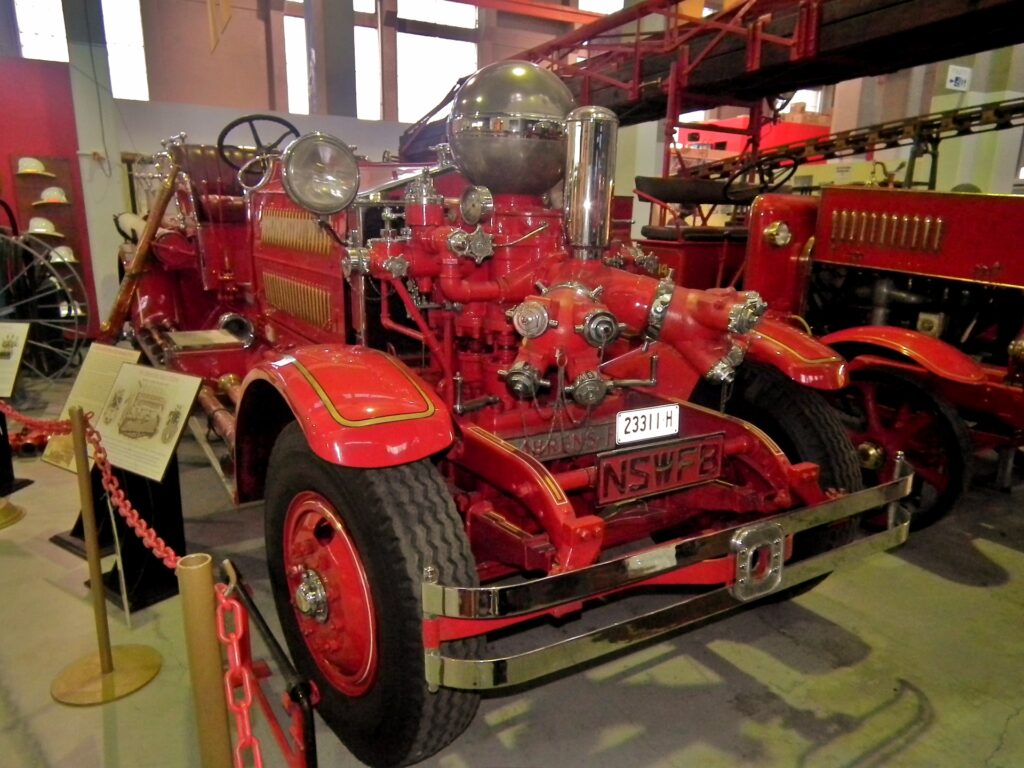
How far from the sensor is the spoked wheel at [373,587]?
1.73 m

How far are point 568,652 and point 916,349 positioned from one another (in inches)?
105

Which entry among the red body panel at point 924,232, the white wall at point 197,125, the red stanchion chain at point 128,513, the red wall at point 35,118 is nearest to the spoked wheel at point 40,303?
the red wall at point 35,118

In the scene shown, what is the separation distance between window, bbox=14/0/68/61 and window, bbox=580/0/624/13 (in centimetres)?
900

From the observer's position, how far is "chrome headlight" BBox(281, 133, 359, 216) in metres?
2.30

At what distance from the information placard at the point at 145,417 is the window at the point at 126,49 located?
10705 mm

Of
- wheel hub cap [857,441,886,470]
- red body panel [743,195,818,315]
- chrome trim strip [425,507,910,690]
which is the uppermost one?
red body panel [743,195,818,315]

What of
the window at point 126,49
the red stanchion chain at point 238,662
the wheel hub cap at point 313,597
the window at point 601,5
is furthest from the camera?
the window at point 601,5

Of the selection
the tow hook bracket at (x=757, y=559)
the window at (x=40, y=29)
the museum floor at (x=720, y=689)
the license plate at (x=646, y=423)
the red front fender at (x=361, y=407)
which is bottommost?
the museum floor at (x=720, y=689)

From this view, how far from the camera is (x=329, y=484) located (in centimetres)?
191

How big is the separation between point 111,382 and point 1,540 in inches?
49.7

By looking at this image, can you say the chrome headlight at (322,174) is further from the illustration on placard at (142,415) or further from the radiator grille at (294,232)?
the illustration on placard at (142,415)

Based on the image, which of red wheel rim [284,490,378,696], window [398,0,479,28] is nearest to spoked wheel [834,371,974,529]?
red wheel rim [284,490,378,696]

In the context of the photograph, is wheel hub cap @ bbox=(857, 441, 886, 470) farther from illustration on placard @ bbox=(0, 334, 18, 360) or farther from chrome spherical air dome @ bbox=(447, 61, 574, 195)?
illustration on placard @ bbox=(0, 334, 18, 360)

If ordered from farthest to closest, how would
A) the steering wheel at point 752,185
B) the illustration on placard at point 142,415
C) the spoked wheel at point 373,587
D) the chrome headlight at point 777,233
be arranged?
the steering wheel at point 752,185 < the chrome headlight at point 777,233 < the illustration on placard at point 142,415 < the spoked wheel at point 373,587
